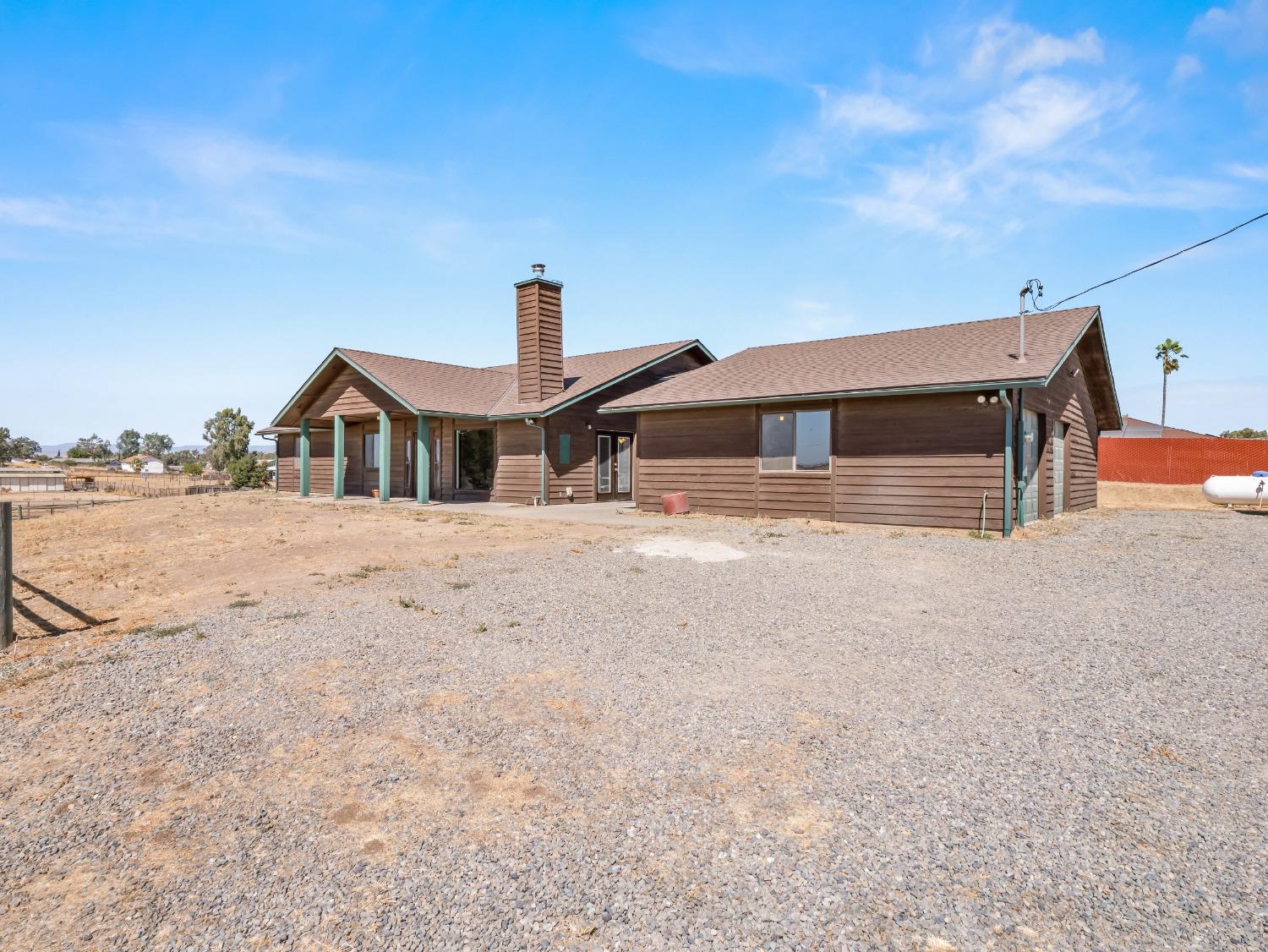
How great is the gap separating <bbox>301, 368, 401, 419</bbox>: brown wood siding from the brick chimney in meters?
4.20

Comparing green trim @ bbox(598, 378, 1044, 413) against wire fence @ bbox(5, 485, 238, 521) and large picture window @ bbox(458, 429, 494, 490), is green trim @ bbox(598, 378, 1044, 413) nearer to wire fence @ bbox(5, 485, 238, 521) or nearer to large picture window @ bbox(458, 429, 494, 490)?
large picture window @ bbox(458, 429, 494, 490)

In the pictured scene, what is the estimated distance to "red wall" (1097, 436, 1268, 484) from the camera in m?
24.2

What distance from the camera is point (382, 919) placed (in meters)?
2.42

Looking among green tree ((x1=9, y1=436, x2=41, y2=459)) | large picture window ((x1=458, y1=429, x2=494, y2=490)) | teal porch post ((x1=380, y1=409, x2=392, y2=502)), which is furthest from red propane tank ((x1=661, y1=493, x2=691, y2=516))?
green tree ((x1=9, y1=436, x2=41, y2=459))

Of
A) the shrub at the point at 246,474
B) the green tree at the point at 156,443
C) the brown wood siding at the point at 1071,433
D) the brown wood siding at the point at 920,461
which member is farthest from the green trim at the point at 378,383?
the green tree at the point at 156,443

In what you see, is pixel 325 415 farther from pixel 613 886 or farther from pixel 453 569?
pixel 613 886

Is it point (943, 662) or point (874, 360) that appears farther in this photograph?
point (874, 360)

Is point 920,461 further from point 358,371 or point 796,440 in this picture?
point 358,371

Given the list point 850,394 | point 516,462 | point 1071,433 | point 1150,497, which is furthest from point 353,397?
point 1150,497

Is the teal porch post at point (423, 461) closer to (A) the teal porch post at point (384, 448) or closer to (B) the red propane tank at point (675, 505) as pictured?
(A) the teal porch post at point (384, 448)

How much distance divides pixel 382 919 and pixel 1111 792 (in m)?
3.32

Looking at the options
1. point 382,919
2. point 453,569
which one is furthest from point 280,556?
point 382,919

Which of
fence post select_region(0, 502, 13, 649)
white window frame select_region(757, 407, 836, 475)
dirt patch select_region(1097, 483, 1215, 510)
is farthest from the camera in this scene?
dirt patch select_region(1097, 483, 1215, 510)

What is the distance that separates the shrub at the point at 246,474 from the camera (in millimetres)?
31531
